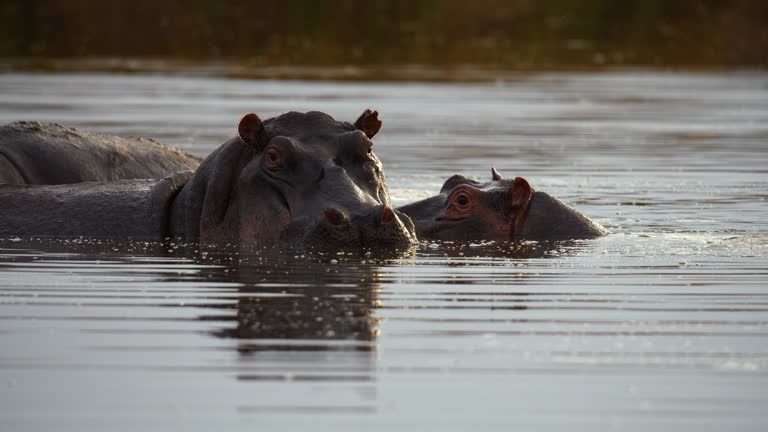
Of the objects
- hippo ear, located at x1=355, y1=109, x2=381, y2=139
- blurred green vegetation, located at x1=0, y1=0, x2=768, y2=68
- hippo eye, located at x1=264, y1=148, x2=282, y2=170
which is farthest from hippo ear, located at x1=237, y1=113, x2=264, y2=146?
blurred green vegetation, located at x1=0, y1=0, x2=768, y2=68

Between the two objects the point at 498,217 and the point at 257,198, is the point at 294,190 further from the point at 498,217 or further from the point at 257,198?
the point at 498,217

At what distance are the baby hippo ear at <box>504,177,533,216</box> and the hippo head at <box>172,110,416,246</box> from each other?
4.14 ft

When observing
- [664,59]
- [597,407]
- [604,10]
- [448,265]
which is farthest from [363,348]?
[604,10]

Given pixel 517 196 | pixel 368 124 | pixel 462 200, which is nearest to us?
pixel 368 124

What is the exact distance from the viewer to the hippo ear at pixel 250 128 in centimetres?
979

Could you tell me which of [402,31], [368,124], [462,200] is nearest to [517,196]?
[462,200]

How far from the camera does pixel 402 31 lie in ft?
203

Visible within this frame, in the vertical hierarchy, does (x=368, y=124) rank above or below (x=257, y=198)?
above

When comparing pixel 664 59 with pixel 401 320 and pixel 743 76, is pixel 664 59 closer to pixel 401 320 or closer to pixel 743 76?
pixel 743 76

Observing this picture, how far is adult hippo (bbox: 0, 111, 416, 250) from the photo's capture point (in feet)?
30.4

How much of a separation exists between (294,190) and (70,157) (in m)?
2.95

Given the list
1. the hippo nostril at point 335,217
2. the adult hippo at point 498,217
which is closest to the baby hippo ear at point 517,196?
the adult hippo at point 498,217

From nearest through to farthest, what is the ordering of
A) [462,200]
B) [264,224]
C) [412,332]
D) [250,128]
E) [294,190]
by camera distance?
[412,332] → [294,190] → [264,224] → [250,128] → [462,200]

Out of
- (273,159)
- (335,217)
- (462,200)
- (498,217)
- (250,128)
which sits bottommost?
(498,217)
